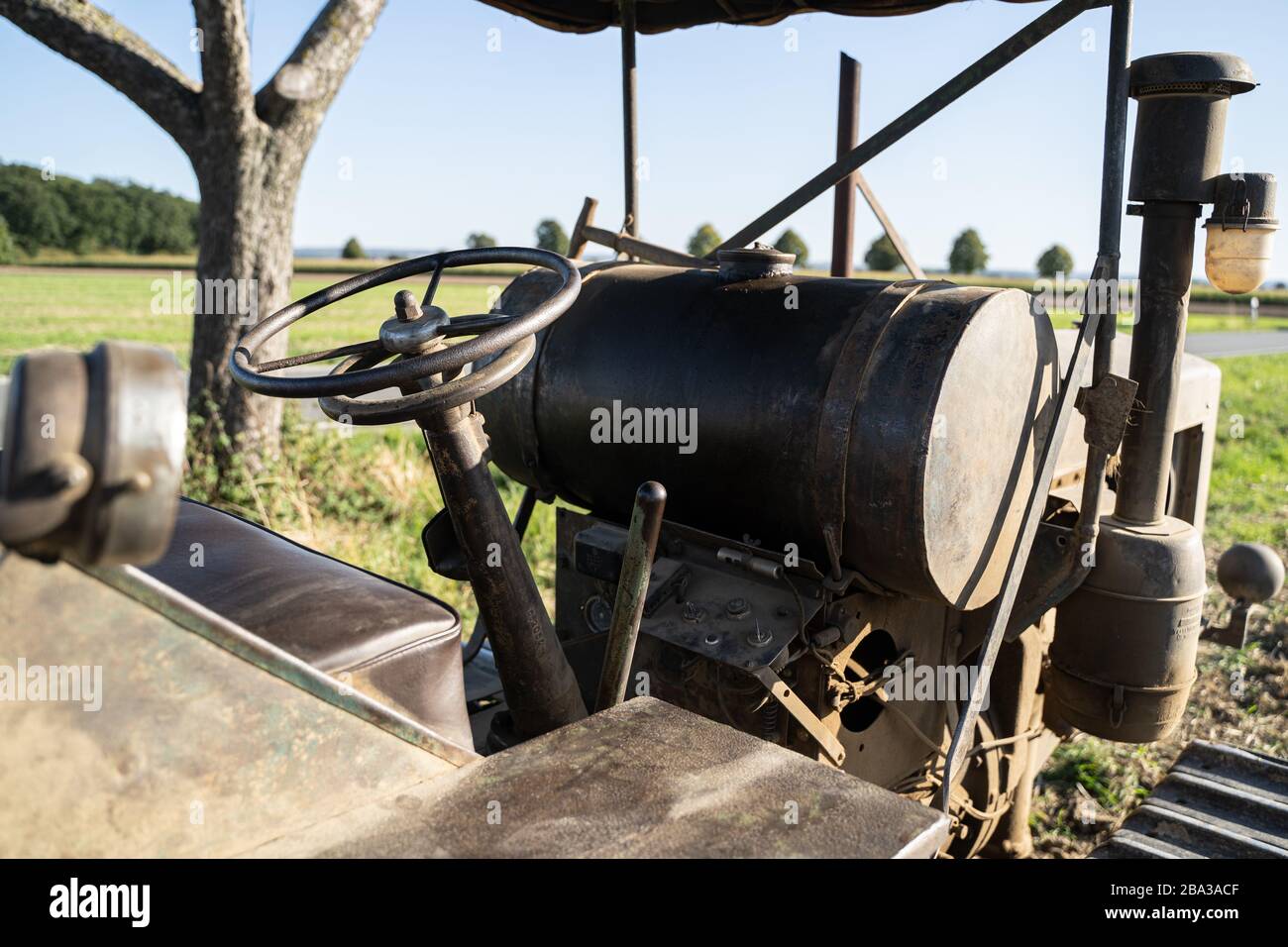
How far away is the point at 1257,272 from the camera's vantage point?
2.57m

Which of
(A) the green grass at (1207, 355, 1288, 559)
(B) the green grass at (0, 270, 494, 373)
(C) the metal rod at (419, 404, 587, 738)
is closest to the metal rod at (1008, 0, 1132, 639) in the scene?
(C) the metal rod at (419, 404, 587, 738)

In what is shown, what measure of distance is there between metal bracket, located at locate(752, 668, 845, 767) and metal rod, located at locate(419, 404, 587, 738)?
412mm

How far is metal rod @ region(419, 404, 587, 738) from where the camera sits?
1882 mm

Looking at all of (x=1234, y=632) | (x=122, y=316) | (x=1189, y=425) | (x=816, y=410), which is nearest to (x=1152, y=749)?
(x=1234, y=632)

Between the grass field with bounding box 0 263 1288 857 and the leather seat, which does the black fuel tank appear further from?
the grass field with bounding box 0 263 1288 857

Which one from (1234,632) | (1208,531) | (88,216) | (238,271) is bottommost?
(1208,531)

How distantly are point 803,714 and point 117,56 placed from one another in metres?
5.17

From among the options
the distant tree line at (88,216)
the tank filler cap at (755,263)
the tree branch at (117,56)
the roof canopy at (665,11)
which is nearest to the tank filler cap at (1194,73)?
the roof canopy at (665,11)

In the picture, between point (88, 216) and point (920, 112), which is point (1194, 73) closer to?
point (920, 112)

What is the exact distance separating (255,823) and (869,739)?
1.74m

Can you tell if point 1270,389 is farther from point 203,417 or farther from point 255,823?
point 255,823

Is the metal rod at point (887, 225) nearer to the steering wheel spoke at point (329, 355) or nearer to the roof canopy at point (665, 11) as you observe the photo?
the roof canopy at point (665, 11)

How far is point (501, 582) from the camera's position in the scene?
198cm
